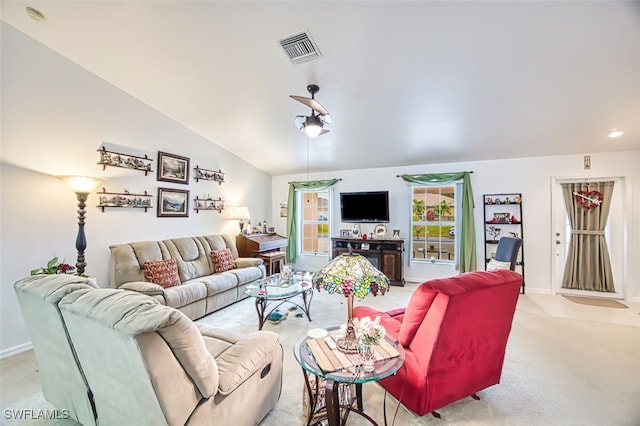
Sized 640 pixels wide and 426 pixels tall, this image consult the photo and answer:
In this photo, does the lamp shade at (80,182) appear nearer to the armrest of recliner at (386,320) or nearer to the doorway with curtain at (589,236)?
the armrest of recliner at (386,320)

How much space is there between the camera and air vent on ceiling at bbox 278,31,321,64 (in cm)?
242

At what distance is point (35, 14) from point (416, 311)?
404 cm

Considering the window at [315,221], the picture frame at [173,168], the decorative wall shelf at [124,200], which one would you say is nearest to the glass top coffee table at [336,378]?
the decorative wall shelf at [124,200]

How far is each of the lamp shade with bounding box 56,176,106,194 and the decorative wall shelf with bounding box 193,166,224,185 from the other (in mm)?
1814

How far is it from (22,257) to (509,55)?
5.15 m

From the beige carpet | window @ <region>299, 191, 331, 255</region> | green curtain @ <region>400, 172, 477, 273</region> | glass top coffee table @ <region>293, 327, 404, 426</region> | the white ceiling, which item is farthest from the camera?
window @ <region>299, 191, 331, 255</region>

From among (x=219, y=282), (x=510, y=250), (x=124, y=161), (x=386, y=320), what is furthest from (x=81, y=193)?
(x=510, y=250)

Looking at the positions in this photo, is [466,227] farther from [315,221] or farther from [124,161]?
[124,161]

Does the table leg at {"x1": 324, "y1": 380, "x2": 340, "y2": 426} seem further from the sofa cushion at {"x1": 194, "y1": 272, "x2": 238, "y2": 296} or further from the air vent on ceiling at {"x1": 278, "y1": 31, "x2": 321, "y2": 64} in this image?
the air vent on ceiling at {"x1": 278, "y1": 31, "x2": 321, "y2": 64}

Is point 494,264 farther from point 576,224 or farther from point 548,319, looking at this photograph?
point 576,224

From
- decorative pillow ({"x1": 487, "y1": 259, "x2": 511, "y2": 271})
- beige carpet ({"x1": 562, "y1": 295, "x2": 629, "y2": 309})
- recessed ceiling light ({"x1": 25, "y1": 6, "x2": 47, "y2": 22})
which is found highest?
recessed ceiling light ({"x1": 25, "y1": 6, "x2": 47, "y2": 22})

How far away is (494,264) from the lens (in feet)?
13.5

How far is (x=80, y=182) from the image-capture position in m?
2.75

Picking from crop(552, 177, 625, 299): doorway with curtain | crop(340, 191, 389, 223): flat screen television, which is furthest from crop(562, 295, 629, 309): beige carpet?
crop(340, 191, 389, 223): flat screen television
